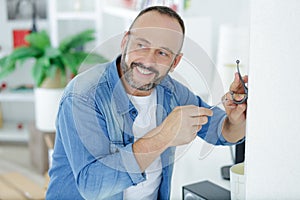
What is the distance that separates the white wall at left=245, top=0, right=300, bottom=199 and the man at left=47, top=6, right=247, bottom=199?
0.41ft

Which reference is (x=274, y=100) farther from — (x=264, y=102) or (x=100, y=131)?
(x=100, y=131)

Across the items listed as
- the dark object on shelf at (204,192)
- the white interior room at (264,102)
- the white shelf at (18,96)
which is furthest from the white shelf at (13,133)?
the dark object on shelf at (204,192)

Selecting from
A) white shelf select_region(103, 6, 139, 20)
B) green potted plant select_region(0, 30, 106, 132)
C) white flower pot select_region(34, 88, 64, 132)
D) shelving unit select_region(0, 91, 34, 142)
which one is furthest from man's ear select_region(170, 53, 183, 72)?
shelving unit select_region(0, 91, 34, 142)

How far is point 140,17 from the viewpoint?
85cm

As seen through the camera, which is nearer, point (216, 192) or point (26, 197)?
point (216, 192)

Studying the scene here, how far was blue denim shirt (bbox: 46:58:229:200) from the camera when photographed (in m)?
0.86

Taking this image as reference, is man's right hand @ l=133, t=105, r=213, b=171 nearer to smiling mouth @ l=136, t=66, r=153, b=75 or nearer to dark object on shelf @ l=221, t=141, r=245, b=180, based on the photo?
smiling mouth @ l=136, t=66, r=153, b=75

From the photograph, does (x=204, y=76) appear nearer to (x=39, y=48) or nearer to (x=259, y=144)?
(x=259, y=144)

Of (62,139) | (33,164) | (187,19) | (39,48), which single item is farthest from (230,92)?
(33,164)

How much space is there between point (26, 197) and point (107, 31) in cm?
117

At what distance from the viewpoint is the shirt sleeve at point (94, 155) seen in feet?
2.80

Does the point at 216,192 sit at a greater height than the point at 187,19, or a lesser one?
lesser

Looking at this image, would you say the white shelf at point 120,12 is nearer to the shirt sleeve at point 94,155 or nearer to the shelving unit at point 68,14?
the shelving unit at point 68,14

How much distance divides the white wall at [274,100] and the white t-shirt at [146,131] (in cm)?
25
